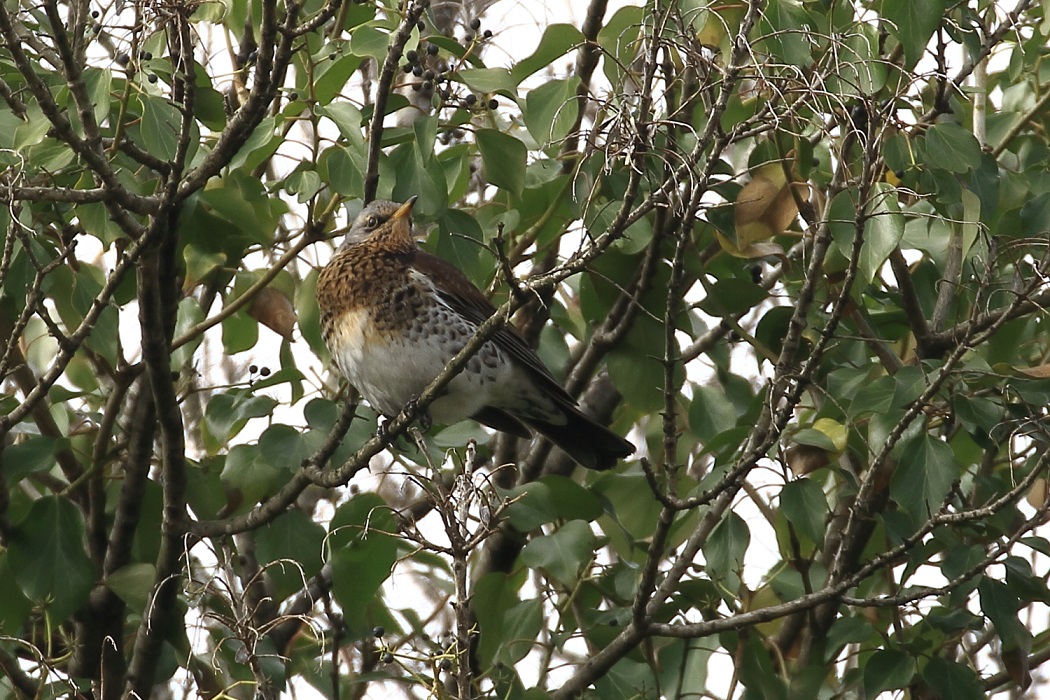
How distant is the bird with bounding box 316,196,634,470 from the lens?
5680mm

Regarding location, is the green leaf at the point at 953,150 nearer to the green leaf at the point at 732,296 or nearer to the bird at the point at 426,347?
the green leaf at the point at 732,296

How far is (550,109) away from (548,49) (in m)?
0.35

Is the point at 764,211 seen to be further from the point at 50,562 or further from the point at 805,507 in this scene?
the point at 50,562

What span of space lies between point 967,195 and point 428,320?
2374 millimetres

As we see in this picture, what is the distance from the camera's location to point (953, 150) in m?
4.11

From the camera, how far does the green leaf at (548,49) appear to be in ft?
14.8

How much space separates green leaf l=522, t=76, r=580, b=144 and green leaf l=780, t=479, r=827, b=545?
54.7 inches

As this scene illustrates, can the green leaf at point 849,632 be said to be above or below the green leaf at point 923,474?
below

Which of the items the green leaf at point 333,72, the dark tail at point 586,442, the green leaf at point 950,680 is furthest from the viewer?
the dark tail at point 586,442

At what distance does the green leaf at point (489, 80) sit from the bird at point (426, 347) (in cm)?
138

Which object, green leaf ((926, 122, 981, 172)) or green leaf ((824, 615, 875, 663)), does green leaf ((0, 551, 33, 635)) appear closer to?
green leaf ((824, 615, 875, 663))

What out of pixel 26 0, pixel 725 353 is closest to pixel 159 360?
pixel 26 0

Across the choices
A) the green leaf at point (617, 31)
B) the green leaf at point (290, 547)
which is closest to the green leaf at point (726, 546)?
the green leaf at point (290, 547)

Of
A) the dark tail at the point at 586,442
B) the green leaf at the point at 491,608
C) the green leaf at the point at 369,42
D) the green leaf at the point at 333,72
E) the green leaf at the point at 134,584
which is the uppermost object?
the green leaf at the point at 369,42
